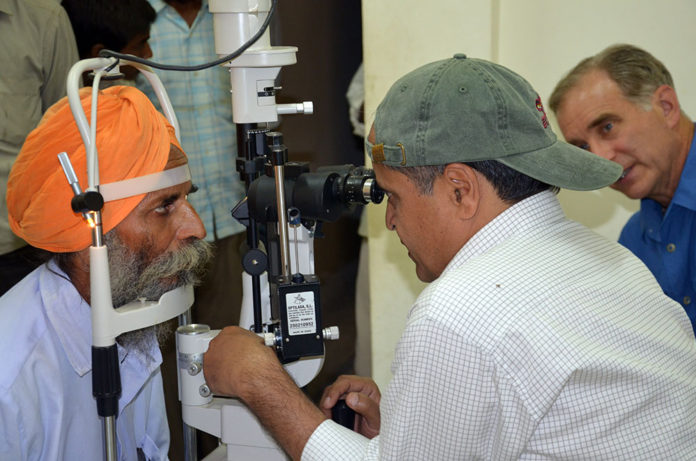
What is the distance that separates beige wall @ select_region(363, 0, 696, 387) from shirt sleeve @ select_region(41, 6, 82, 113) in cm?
96

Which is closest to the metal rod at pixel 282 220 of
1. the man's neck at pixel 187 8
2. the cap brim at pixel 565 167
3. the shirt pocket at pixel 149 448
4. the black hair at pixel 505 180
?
the black hair at pixel 505 180

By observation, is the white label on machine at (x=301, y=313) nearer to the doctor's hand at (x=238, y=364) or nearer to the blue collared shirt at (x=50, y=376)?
the doctor's hand at (x=238, y=364)

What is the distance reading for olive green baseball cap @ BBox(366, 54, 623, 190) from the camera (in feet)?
4.05

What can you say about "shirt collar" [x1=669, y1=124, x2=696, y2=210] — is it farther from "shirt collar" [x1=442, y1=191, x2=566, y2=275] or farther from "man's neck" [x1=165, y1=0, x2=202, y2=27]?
"man's neck" [x1=165, y1=0, x2=202, y2=27]

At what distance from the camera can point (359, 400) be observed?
1.56m

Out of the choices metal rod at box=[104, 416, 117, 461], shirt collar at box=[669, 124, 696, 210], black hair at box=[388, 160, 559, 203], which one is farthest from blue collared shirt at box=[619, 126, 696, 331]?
metal rod at box=[104, 416, 117, 461]

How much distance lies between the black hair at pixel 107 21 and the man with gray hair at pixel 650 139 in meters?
1.37

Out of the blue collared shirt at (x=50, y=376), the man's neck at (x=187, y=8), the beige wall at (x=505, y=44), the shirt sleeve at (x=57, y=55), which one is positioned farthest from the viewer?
the man's neck at (x=187, y=8)

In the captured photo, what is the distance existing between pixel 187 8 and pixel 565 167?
1.75m

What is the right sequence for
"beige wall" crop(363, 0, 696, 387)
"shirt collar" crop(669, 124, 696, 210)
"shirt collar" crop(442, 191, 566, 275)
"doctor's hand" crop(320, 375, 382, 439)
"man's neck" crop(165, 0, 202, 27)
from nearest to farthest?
1. "shirt collar" crop(442, 191, 566, 275)
2. "doctor's hand" crop(320, 375, 382, 439)
3. "shirt collar" crop(669, 124, 696, 210)
4. "beige wall" crop(363, 0, 696, 387)
5. "man's neck" crop(165, 0, 202, 27)

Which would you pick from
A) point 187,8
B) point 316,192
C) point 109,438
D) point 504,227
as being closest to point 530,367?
point 504,227

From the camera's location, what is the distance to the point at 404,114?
50.7 inches

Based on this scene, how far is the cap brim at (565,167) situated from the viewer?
124 cm

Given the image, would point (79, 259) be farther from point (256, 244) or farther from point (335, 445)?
point (335, 445)
